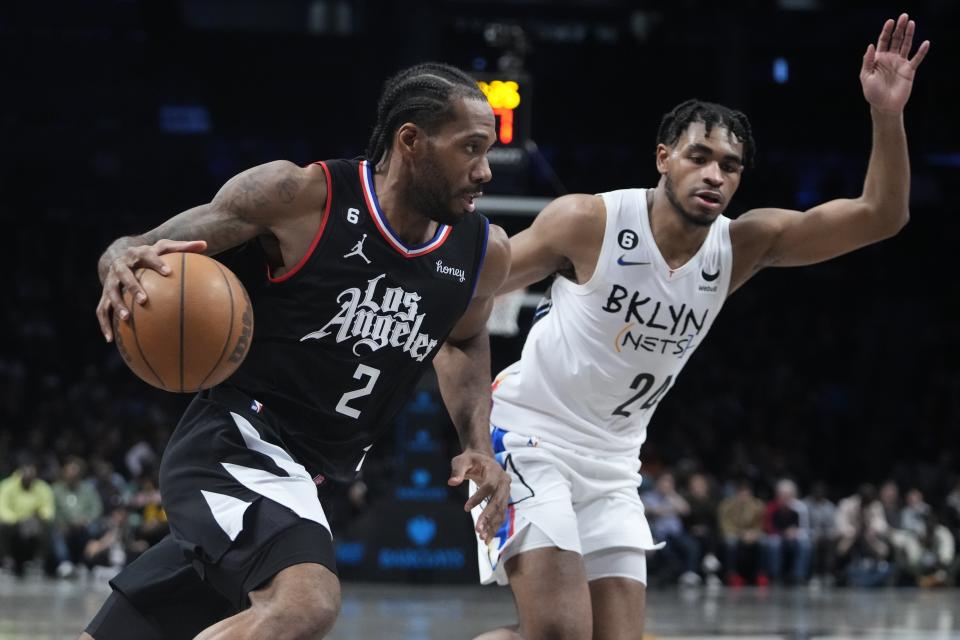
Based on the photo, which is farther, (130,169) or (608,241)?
(130,169)

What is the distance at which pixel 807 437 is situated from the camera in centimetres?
1969

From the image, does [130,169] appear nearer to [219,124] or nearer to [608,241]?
[219,124]

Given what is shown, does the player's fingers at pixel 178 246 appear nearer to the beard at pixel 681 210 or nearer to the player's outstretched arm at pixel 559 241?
the player's outstretched arm at pixel 559 241

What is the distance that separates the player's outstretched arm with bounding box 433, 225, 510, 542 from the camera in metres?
3.83

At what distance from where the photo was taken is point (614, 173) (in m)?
20.8

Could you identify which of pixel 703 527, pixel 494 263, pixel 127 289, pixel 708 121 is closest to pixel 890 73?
pixel 708 121

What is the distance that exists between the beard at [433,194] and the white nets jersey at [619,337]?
1130 millimetres

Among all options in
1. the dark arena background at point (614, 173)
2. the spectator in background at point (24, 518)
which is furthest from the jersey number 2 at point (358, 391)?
the dark arena background at point (614, 173)

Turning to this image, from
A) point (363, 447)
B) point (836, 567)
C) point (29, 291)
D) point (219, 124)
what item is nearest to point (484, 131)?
point (363, 447)

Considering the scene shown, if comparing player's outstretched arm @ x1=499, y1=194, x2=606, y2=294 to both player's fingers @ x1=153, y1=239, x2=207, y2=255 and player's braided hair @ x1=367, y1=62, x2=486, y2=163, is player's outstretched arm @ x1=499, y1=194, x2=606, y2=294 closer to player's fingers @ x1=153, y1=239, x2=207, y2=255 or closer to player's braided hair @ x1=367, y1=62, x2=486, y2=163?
player's braided hair @ x1=367, y1=62, x2=486, y2=163

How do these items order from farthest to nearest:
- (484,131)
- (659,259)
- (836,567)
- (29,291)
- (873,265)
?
1. (873,265)
2. (29,291)
3. (836,567)
4. (659,259)
5. (484,131)

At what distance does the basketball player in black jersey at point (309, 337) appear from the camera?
133 inches

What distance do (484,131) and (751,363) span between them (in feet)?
58.1

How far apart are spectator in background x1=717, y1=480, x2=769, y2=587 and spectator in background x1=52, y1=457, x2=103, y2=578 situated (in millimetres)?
7280
